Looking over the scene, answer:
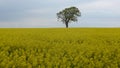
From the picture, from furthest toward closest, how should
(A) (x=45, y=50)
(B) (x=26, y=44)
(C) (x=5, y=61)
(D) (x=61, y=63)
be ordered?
(B) (x=26, y=44), (A) (x=45, y=50), (D) (x=61, y=63), (C) (x=5, y=61)

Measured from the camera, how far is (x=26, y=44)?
12.2 m

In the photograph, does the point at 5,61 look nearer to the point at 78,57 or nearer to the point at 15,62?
the point at 15,62

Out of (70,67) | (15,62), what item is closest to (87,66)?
(70,67)

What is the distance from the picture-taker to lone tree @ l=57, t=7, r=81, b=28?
64625 mm

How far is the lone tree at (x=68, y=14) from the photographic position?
212ft

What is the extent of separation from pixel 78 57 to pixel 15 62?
2.27 meters

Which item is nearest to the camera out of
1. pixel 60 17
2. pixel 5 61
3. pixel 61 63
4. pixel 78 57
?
pixel 5 61

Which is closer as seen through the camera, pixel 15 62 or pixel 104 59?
pixel 15 62

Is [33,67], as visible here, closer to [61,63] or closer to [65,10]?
[61,63]

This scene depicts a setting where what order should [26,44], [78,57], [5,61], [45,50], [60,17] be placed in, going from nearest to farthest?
[5,61] → [78,57] → [45,50] → [26,44] → [60,17]

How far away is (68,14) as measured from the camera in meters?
65.6

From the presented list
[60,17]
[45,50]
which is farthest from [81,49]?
[60,17]

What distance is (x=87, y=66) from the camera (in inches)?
364

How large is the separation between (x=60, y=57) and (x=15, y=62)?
6.33 feet
